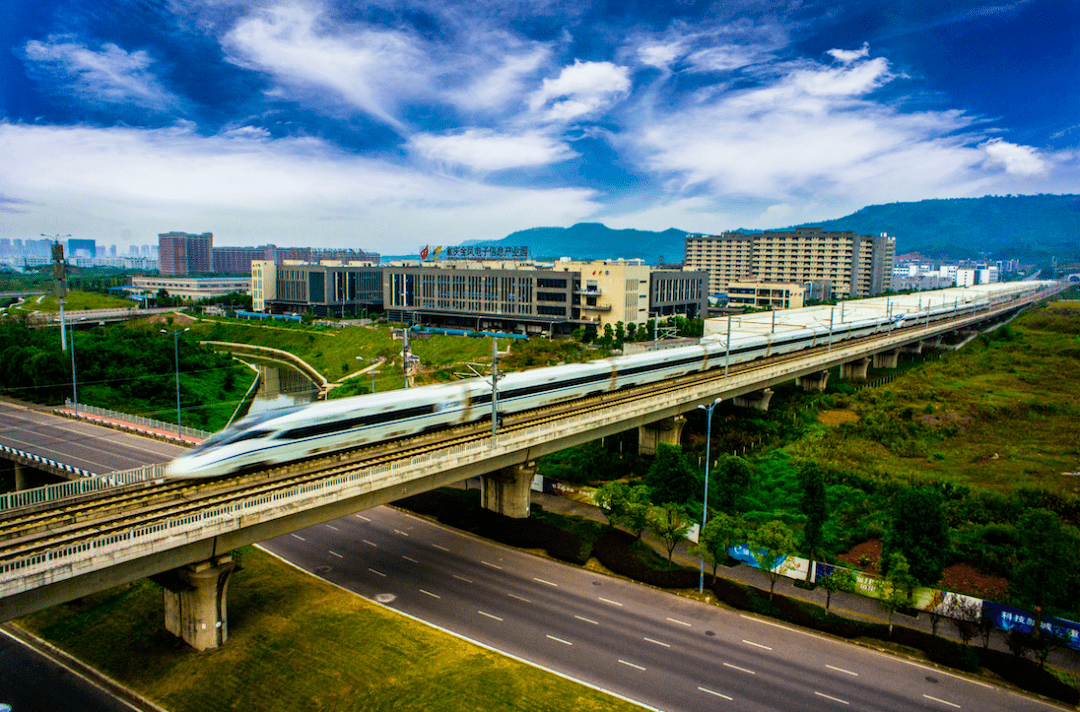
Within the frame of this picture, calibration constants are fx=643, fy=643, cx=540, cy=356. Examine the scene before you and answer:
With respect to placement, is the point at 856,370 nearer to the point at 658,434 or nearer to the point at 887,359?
the point at 887,359

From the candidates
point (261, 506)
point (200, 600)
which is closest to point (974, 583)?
point (261, 506)

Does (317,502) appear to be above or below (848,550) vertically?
above

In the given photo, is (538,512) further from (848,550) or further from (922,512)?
(922,512)

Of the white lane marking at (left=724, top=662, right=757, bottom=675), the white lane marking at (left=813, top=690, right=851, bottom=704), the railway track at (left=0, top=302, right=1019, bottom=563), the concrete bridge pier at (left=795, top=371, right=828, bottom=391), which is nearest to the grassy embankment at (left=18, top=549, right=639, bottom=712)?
the white lane marking at (left=724, top=662, right=757, bottom=675)

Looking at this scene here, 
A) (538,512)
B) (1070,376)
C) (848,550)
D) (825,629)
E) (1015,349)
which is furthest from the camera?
(1015,349)

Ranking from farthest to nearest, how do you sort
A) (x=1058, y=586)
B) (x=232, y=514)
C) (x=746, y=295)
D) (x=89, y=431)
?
(x=746, y=295) < (x=89, y=431) < (x=1058, y=586) < (x=232, y=514)

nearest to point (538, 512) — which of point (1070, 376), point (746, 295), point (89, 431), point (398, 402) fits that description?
point (398, 402)

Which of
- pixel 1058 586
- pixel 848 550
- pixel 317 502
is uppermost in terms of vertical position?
pixel 317 502
